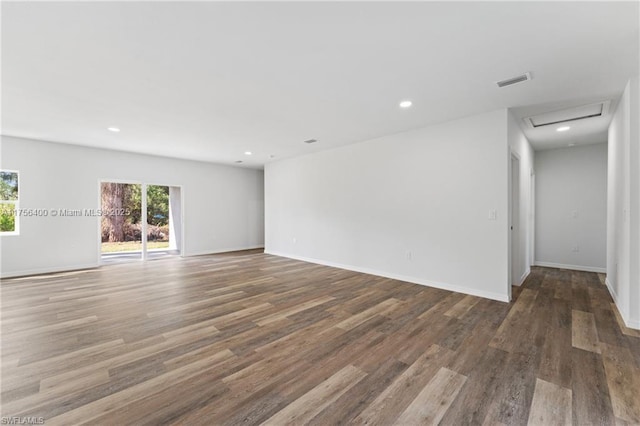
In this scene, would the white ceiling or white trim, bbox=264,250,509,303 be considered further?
white trim, bbox=264,250,509,303

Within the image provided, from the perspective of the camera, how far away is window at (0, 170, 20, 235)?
5.03 metres

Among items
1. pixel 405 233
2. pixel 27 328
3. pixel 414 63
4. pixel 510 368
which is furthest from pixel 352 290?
pixel 27 328

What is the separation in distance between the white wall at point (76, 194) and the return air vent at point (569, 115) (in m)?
7.48

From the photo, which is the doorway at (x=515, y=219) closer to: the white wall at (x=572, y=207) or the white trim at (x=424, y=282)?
the white trim at (x=424, y=282)

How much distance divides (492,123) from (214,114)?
12.8 feet

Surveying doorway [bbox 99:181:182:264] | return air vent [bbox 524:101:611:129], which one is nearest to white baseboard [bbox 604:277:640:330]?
return air vent [bbox 524:101:611:129]

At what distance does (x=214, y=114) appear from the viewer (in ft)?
12.7

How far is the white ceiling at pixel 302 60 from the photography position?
1.87 m

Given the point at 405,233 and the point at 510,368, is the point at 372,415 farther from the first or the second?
the point at 405,233

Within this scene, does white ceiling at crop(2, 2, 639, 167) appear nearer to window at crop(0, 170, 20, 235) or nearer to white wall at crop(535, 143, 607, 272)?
window at crop(0, 170, 20, 235)

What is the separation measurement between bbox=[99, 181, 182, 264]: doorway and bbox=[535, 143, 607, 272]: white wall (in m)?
8.86

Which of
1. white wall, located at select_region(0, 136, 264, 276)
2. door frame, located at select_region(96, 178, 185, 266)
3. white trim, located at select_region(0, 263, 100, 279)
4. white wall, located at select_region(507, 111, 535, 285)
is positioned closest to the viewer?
white wall, located at select_region(507, 111, 535, 285)

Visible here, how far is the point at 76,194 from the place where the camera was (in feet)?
18.7

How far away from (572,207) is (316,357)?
6.33 meters
